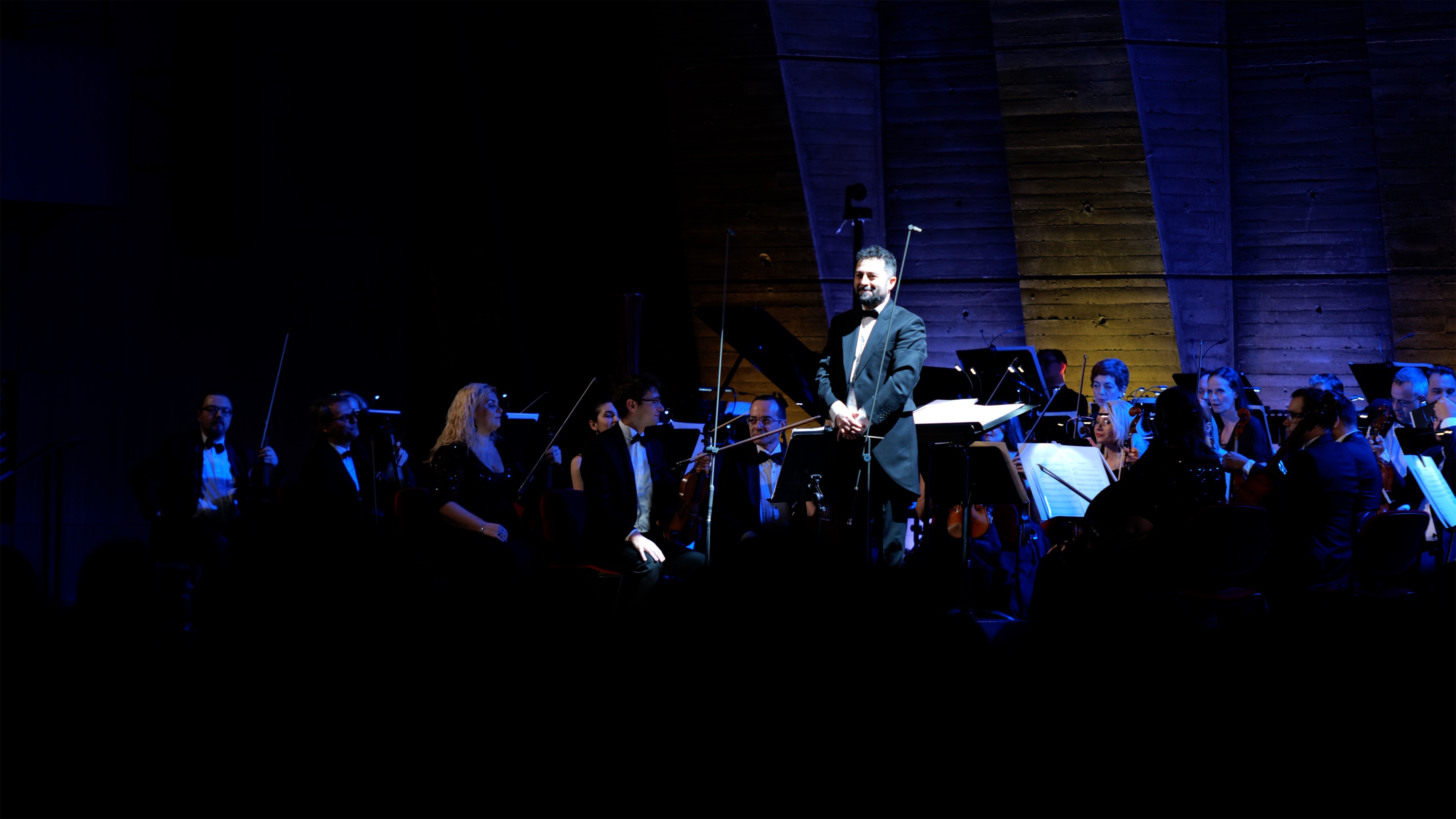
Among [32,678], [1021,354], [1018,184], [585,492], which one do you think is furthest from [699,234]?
[32,678]

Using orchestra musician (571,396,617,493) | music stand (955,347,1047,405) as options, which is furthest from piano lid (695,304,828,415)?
music stand (955,347,1047,405)

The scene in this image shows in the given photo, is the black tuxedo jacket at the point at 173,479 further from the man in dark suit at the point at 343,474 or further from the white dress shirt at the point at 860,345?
the white dress shirt at the point at 860,345

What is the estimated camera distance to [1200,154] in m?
8.27

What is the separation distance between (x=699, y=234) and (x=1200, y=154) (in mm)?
3637

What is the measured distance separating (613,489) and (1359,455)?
2.89 m

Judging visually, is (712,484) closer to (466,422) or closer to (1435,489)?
(466,422)

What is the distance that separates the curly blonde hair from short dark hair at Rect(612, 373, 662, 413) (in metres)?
0.74

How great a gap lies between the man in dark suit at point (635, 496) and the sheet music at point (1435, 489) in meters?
2.72

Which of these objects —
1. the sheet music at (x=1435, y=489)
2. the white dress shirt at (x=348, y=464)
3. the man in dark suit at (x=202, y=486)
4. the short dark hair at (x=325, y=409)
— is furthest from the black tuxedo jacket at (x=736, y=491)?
the sheet music at (x=1435, y=489)

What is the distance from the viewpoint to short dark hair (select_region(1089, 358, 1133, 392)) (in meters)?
5.96

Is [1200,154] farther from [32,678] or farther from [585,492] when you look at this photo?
[32,678]

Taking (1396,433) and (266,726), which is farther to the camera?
(1396,433)

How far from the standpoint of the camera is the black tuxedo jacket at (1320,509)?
14.3ft

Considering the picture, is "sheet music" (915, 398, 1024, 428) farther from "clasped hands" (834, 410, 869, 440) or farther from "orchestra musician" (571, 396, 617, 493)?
"orchestra musician" (571, 396, 617, 493)
